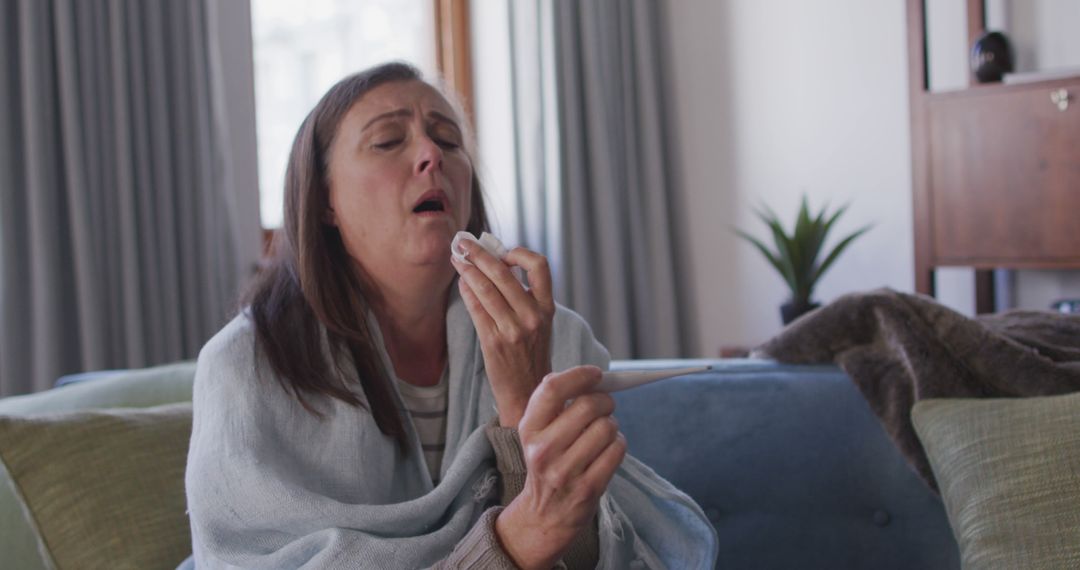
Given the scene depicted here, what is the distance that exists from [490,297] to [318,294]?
33cm

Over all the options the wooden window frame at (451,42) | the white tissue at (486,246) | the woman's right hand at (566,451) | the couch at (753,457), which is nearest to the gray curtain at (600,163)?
the wooden window frame at (451,42)

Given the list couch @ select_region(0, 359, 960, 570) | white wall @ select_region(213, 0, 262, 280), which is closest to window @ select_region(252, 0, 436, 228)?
white wall @ select_region(213, 0, 262, 280)

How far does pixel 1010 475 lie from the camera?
1303 mm

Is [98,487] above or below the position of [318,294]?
below

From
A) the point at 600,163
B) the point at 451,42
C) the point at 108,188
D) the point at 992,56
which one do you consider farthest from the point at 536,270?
the point at 451,42

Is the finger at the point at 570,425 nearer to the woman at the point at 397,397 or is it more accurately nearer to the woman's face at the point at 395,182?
the woman at the point at 397,397

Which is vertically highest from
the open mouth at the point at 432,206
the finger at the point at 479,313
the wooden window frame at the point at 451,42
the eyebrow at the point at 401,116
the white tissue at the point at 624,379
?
the wooden window frame at the point at 451,42

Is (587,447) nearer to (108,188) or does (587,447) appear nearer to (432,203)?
(432,203)

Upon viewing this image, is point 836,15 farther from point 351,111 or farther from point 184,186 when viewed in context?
point 351,111

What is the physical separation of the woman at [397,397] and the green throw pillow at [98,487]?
0.69ft

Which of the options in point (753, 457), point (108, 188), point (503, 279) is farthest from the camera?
point (108, 188)

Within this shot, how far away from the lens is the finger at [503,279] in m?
1.05

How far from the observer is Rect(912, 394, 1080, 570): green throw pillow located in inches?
48.4

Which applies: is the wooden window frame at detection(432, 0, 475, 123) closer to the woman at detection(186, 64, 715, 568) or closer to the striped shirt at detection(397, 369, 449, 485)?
the woman at detection(186, 64, 715, 568)
